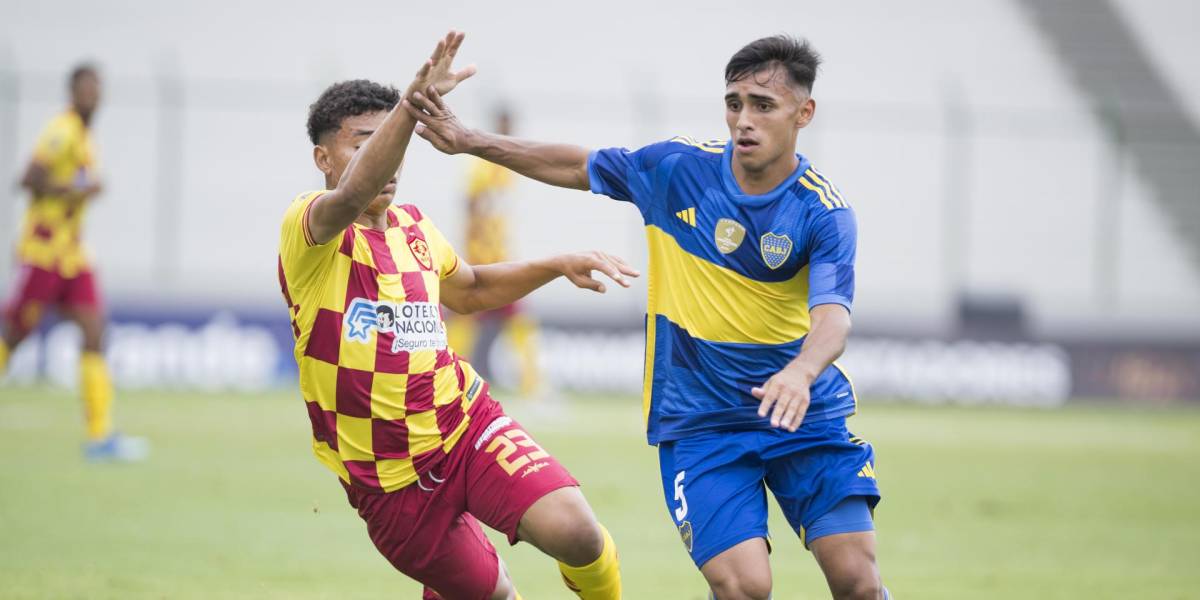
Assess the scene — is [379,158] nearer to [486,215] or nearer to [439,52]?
[439,52]

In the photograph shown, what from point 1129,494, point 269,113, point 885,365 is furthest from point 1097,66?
point 1129,494

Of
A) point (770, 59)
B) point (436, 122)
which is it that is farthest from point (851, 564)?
point (436, 122)

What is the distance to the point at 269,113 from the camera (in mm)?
21969

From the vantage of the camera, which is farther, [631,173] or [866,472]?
[631,173]

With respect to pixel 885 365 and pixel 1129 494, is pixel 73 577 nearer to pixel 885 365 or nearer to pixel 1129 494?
pixel 1129 494

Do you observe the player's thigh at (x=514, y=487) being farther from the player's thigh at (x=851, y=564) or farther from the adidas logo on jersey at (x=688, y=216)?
the adidas logo on jersey at (x=688, y=216)

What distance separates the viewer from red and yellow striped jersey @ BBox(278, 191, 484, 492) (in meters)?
5.10

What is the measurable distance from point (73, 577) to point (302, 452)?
5453 millimetres

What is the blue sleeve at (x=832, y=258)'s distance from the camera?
4.84 meters

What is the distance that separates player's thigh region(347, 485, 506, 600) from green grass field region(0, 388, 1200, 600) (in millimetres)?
1762

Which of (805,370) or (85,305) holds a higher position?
(805,370)

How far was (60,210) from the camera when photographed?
11203 millimetres

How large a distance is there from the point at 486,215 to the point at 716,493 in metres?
11.0

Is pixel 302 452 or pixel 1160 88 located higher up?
pixel 1160 88
